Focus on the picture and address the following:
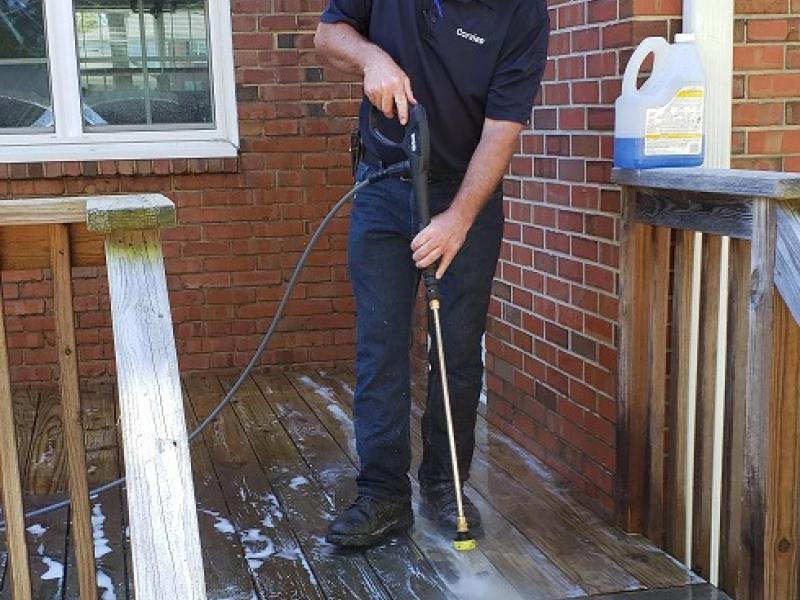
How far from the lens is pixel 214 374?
509cm

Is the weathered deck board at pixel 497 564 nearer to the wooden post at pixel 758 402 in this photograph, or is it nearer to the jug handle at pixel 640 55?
the wooden post at pixel 758 402

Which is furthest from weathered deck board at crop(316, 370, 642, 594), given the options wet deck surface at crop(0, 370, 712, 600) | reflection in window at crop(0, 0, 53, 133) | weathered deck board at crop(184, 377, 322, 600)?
reflection in window at crop(0, 0, 53, 133)

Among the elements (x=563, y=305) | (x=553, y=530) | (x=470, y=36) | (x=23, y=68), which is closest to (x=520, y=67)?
(x=470, y=36)

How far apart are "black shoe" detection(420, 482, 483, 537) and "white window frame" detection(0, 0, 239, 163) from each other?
2293 mm

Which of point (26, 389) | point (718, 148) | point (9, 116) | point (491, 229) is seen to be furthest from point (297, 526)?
point (9, 116)

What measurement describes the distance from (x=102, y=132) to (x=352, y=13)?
2301mm

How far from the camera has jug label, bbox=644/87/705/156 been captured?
279 centimetres

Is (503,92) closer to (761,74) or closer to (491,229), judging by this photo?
(491,229)

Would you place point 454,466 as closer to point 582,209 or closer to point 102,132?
point 582,209

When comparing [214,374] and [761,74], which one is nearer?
[761,74]

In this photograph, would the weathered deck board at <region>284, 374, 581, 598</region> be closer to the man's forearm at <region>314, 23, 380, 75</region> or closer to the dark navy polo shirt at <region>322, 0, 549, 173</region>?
the dark navy polo shirt at <region>322, 0, 549, 173</region>

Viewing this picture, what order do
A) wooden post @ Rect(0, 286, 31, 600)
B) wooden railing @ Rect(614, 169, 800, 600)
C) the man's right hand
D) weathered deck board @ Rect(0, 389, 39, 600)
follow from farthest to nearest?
weathered deck board @ Rect(0, 389, 39, 600) → the man's right hand → wooden railing @ Rect(614, 169, 800, 600) → wooden post @ Rect(0, 286, 31, 600)

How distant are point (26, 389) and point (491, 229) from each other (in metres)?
2.77

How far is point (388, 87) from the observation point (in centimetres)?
269
